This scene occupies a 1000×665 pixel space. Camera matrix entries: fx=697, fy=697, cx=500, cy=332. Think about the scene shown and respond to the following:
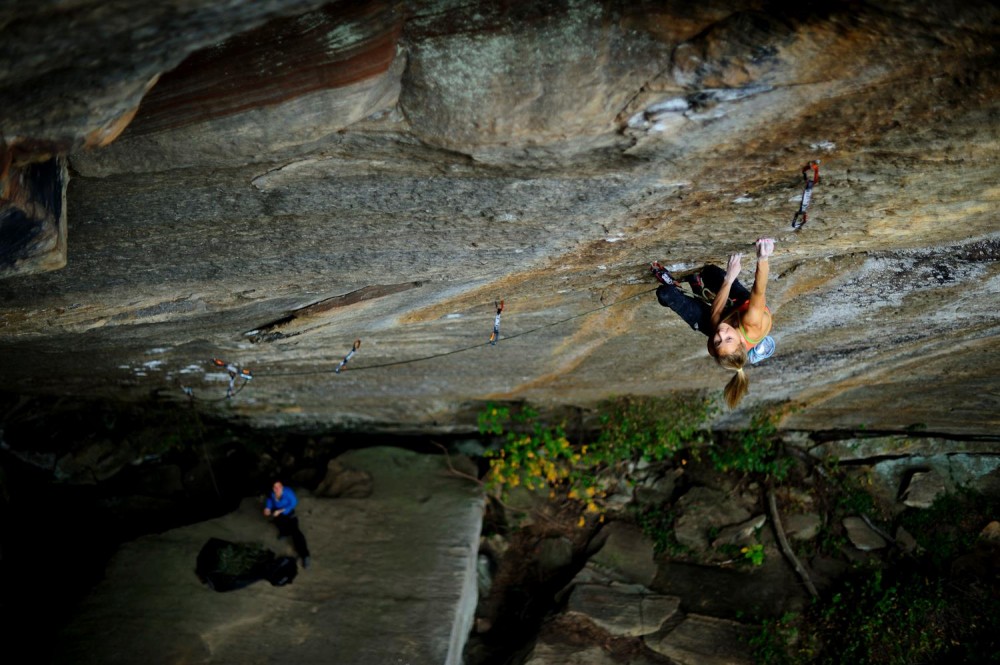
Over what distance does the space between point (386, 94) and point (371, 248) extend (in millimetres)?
1432

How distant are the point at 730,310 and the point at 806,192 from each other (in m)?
0.97

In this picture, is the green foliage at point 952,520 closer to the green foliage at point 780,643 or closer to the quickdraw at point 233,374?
the green foliage at point 780,643

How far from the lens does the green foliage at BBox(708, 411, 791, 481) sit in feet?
28.5

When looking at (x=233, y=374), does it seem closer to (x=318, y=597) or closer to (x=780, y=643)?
(x=318, y=597)

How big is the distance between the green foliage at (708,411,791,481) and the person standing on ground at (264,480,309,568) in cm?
511

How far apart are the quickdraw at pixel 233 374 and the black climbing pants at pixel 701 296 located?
430cm

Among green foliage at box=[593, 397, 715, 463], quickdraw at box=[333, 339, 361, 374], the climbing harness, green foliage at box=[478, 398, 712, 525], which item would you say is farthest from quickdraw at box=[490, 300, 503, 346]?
green foliage at box=[593, 397, 715, 463]

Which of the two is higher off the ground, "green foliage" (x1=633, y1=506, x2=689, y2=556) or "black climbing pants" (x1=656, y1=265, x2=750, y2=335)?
"black climbing pants" (x1=656, y1=265, x2=750, y2=335)

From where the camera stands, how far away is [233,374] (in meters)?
7.09

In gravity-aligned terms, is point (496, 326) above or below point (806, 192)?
below

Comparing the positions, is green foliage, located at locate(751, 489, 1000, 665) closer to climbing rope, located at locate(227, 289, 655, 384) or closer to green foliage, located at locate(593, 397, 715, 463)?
green foliage, located at locate(593, 397, 715, 463)

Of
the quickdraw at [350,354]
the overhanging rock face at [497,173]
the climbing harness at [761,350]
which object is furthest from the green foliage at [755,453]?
the quickdraw at [350,354]

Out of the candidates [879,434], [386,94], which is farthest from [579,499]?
[386,94]

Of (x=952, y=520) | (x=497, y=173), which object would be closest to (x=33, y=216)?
(x=497, y=173)
